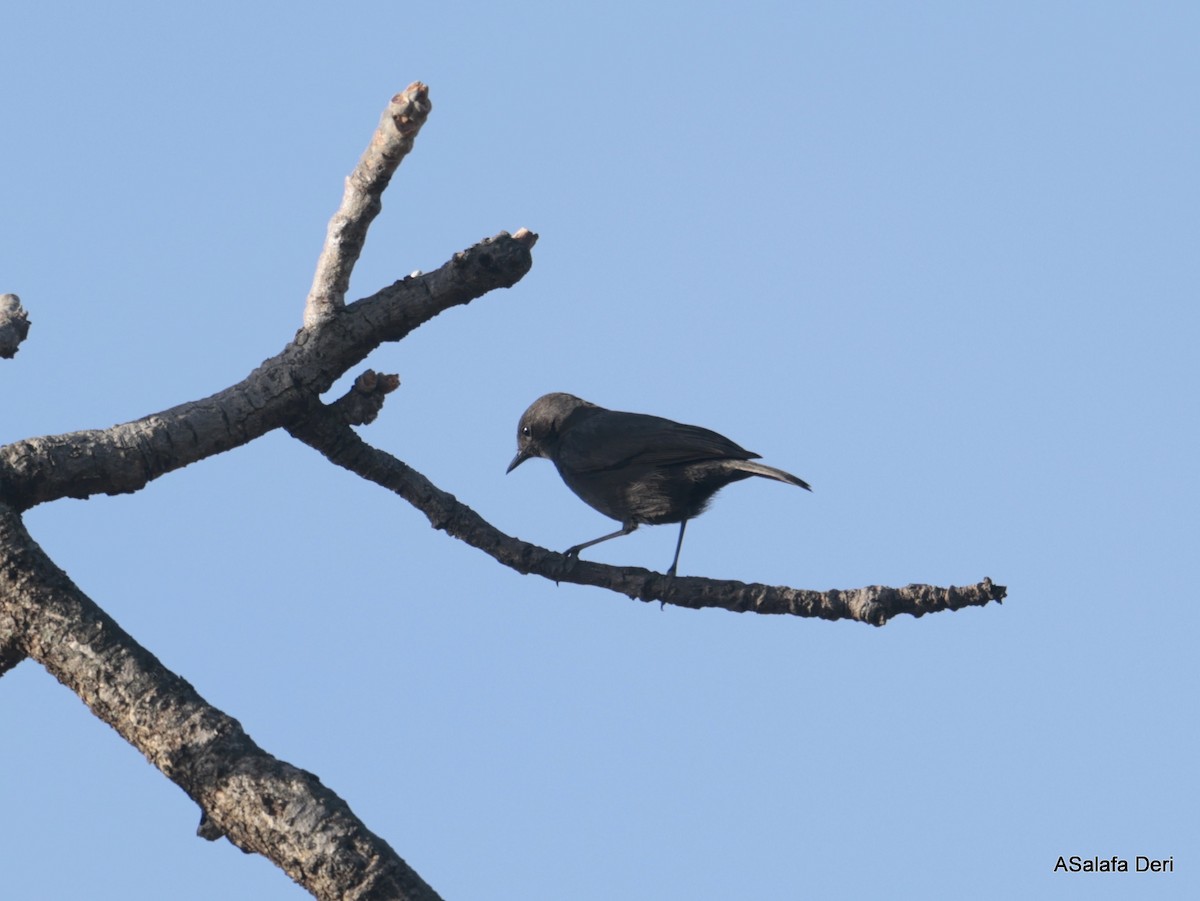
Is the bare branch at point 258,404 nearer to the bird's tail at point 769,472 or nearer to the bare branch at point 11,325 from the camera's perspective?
the bare branch at point 11,325

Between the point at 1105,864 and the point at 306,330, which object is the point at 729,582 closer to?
the point at 306,330

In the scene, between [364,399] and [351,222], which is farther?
[364,399]

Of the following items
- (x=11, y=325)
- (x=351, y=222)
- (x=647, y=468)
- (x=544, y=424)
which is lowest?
(x=11, y=325)

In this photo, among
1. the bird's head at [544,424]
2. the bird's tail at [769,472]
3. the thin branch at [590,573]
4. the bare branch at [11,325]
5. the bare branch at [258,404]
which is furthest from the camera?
the bird's head at [544,424]

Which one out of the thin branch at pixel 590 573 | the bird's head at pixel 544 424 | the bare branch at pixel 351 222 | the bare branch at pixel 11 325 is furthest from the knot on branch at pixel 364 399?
the bird's head at pixel 544 424

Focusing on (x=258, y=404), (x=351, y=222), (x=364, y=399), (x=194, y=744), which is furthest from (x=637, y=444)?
(x=194, y=744)

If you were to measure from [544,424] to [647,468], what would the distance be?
5.69 feet

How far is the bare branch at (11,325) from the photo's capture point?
16.6 feet

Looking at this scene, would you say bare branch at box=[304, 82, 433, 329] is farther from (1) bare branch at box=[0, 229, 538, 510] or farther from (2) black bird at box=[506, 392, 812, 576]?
(2) black bird at box=[506, 392, 812, 576]

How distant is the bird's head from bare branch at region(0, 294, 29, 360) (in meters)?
4.89

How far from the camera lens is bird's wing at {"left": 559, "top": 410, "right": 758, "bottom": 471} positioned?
8148mm

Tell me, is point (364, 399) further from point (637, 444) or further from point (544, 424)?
point (544, 424)

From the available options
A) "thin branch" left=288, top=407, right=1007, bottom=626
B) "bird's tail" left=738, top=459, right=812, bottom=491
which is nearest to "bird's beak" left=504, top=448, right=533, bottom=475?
"bird's tail" left=738, top=459, right=812, bottom=491

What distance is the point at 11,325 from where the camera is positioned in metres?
5.12
